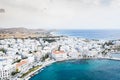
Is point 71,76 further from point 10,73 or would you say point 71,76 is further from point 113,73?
point 10,73

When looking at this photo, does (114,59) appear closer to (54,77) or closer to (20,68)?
(54,77)

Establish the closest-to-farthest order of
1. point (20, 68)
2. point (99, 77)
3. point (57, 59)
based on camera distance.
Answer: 1. point (99, 77)
2. point (20, 68)
3. point (57, 59)

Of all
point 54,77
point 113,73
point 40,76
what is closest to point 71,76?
point 54,77

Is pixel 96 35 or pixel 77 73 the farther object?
pixel 96 35

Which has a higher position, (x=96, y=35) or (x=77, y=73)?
(x=77, y=73)

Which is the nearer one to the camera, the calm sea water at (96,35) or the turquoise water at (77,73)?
the turquoise water at (77,73)

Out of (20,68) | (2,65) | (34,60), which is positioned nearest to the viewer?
(2,65)

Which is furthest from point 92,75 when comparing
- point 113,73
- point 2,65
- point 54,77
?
point 2,65

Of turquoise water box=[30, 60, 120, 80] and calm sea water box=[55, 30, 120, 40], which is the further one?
calm sea water box=[55, 30, 120, 40]

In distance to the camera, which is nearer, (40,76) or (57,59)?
(40,76)
